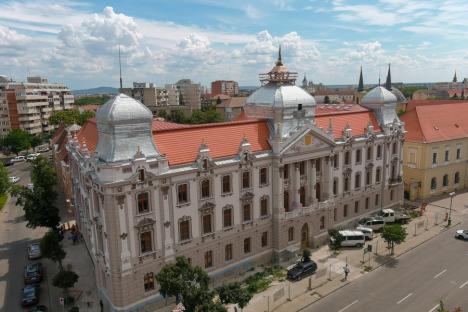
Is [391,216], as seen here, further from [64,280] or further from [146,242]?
[64,280]

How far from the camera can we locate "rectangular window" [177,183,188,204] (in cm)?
3919

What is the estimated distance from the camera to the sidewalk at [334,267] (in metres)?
39.1

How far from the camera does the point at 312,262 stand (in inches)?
1778

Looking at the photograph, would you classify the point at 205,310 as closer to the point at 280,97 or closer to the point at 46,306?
the point at 46,306

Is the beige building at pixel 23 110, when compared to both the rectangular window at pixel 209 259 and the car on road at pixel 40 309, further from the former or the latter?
the rectangular window at pixel 209 259

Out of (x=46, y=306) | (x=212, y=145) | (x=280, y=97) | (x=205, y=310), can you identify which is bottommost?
Answer: (x=46, y=306)

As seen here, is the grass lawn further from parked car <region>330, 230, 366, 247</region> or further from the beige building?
the beige building

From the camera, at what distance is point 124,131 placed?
3619cm

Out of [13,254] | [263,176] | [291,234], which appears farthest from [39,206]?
[291,234]

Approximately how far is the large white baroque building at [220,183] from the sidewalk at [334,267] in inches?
176

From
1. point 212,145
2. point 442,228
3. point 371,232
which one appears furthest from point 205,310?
point 442,228

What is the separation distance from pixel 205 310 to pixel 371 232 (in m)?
33.3

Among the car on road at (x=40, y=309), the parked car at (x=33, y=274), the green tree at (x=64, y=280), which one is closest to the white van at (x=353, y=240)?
the green tree at (x=64, y=280)

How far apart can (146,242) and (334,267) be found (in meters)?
22.7
